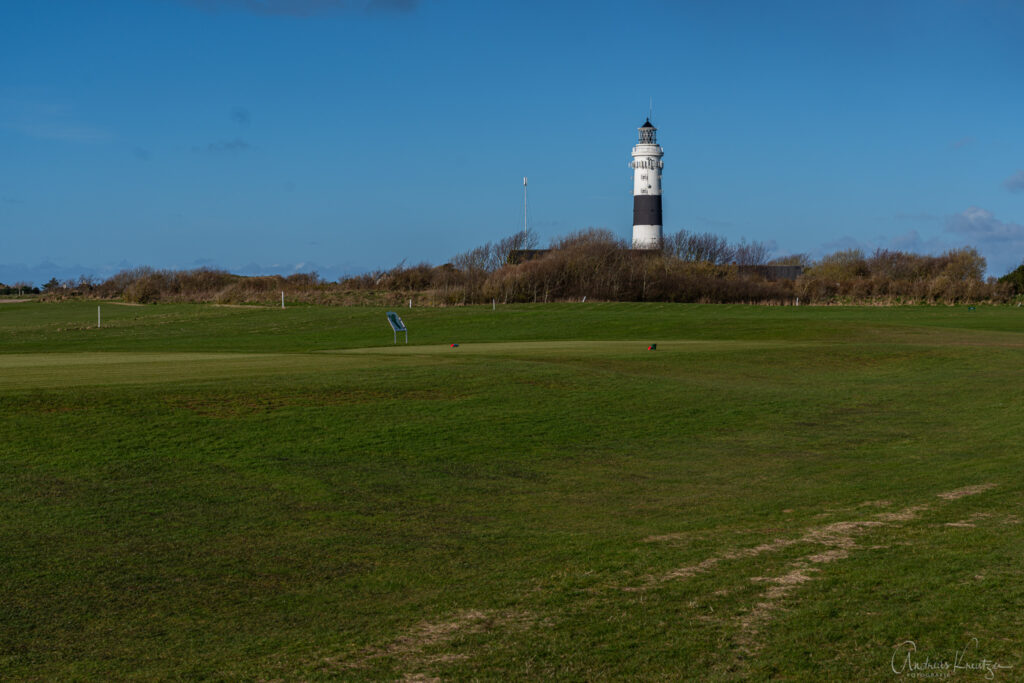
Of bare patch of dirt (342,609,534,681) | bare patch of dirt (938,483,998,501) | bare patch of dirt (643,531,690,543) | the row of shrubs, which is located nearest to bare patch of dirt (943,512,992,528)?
bare patch of dirt (938,483,998,501)

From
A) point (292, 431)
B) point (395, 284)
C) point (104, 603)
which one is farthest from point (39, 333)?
point (104, 603)

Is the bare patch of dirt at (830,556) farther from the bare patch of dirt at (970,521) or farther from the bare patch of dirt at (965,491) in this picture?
the bare patch of dirt at (965,491)

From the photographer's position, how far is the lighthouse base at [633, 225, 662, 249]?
326 feet

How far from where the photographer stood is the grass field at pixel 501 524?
629 centimetres

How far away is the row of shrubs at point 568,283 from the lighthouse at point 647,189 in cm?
1161

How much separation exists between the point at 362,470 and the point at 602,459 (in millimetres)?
3415

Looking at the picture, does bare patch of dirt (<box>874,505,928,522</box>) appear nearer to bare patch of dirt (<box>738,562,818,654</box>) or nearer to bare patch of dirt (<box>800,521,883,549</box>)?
bare patch of dirt (<box>800,521,883,549</box>)

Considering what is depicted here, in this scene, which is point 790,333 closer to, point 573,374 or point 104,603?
point 573,374

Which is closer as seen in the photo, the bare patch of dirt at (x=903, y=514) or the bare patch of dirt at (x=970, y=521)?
the bare patch of dirt at (x=970, y=521)

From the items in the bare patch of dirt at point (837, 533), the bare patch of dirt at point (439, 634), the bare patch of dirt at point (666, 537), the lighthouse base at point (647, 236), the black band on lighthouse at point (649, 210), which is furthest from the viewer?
the black band on lighthouse at point (649, 210)

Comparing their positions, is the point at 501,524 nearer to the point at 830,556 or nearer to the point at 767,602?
the point at 830,556

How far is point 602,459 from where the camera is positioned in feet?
44.9

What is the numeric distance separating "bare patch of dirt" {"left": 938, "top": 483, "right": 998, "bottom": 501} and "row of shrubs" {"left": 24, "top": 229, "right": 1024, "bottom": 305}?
185 feet

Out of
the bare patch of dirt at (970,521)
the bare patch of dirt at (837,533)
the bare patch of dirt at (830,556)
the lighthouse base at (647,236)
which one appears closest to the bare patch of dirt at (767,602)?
the bare patch of dirt at (830,556)
